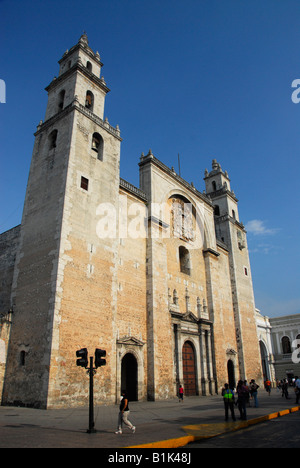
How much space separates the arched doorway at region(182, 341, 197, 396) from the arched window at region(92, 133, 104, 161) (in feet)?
47.7

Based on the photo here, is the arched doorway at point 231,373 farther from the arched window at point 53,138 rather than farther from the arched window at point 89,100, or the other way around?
the arched window at point 89,100

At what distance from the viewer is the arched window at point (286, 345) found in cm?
4631

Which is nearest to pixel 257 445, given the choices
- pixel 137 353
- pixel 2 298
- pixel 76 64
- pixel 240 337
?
pixel 137 353

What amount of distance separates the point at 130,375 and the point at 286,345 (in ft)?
113

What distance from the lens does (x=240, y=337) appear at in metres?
31.3

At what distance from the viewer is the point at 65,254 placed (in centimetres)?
1650

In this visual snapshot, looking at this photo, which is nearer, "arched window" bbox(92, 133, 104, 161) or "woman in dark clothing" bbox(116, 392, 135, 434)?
"woman in dark clothing" bbox(116, 392, 135, 434)

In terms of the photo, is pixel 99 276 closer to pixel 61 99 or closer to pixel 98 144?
pixel 98 144

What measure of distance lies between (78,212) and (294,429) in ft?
44.3

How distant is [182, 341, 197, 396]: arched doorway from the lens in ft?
76.4

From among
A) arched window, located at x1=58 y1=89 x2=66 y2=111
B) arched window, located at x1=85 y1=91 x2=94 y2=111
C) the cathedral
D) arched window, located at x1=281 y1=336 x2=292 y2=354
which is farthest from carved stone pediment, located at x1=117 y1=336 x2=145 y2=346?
arched window, located at x1=281 y1=336 x2=292 y2=354

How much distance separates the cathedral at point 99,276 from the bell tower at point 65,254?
0.22 feet

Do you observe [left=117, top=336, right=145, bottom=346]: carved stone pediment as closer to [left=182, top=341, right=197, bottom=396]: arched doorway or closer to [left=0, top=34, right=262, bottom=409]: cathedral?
[left=0, top=34, right=262, bottom=409]: cathedral

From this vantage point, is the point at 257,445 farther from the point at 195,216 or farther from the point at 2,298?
the point at 195,216
